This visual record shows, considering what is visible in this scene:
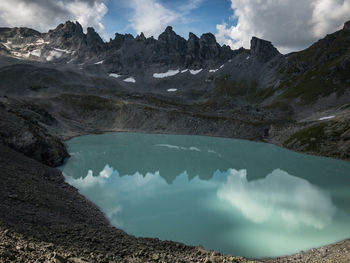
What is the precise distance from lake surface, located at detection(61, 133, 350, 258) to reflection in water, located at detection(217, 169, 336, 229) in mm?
127

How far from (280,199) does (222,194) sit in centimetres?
851

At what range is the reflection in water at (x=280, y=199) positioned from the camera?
29.2 metres

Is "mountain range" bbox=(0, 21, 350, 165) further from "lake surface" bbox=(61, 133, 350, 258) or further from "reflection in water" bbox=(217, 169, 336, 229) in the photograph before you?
"reflection in water" bbox=(217, 169, 336, 229)

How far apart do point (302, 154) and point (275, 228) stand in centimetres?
4602

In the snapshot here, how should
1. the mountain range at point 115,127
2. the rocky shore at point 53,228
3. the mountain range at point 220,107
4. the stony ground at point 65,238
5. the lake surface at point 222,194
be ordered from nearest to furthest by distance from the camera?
the stony ground at point 65,238, the rocky shore at point 53,228, the mountain range at point 115,127, the lake surface at point 222,194, the mountain range at point 220,107

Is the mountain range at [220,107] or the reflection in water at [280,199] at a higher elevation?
the mountain range at [220,107]

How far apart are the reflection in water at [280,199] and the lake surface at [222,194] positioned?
13cm

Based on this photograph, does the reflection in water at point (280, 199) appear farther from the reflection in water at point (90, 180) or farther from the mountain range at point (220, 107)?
the mountain range at point (220, 107)

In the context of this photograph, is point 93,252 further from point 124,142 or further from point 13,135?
point 124,142

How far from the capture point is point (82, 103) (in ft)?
386

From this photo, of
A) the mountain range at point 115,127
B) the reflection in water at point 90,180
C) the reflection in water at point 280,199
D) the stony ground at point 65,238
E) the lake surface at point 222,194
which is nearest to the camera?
the stony ground at point 65,238

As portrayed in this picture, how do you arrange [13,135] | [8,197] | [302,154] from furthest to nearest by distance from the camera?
[302,154] → [13,135] → [8,197]

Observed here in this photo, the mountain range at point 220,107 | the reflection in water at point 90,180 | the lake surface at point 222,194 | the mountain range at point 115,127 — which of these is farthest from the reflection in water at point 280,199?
the mountain range at point 220,107

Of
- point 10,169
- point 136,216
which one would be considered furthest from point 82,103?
point 136,216
